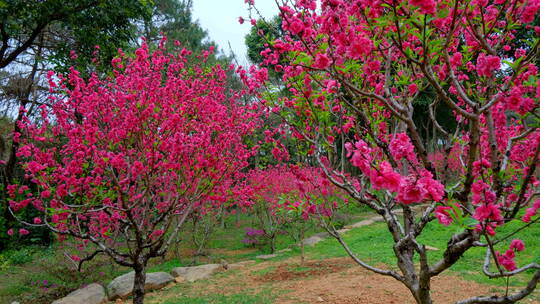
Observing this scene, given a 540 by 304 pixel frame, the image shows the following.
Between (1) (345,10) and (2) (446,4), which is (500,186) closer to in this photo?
(2) (446,4)

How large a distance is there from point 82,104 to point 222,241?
974 centimetres

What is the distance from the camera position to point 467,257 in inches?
273

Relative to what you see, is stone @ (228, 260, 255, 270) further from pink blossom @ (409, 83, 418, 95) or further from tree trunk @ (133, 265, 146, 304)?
pink blossom @ (409, 83, 418, 95)

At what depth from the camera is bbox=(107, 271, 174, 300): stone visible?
6754mm

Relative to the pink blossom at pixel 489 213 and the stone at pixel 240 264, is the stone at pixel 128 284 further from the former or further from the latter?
the pink blossom at pixel 489 213

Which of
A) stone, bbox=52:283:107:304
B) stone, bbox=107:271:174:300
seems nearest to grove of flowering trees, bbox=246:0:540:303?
stone, bbox=107:271:174:300

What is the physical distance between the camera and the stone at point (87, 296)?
629 centimetres

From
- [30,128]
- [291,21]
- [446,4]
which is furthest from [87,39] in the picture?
[446,4]

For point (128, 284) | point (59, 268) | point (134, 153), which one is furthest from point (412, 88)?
point (59, 268)

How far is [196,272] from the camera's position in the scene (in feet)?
26.9

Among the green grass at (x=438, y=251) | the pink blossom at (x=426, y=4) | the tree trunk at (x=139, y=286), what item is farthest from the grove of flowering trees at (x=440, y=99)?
the green grass at (x=438, y=251)

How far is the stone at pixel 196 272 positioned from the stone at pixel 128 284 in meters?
0.36

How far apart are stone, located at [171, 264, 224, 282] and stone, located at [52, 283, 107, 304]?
5.64ft

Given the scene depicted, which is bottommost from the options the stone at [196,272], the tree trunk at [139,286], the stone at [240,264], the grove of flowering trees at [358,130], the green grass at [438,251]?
the stone at [240,264]
